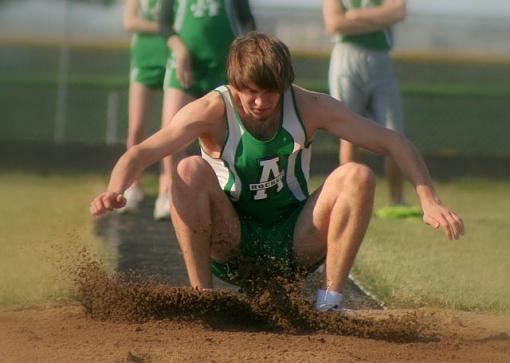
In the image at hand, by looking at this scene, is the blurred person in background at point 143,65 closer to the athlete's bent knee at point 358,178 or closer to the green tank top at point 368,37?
the green tank top at point 368,37

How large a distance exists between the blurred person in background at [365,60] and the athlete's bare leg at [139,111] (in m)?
1.66

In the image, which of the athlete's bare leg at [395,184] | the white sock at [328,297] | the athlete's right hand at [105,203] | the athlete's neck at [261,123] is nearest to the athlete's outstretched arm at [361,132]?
the athlete's neck at [261,123]

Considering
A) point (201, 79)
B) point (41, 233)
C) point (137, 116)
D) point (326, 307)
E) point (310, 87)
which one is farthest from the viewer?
point (310, 87)

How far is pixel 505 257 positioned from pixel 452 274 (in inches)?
47.3

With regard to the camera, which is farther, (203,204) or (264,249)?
(264,249)

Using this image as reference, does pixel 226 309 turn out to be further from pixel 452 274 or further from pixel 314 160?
pixel 314 160

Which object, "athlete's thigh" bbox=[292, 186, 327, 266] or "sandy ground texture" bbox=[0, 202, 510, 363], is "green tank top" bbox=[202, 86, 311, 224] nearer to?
"athlete's thigh" bbox=[292, 186, 327, 266]

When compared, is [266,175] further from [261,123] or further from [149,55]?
[149,55]

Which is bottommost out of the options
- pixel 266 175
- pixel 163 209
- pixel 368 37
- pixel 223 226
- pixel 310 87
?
pixel 310 87

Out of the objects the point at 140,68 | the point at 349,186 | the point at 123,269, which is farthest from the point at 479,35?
the point at 349,186

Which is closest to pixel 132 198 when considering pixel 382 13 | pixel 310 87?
pixel 382 13

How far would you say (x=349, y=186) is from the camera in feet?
19.3

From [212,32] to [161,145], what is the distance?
440cm

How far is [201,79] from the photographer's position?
32.9 feet
